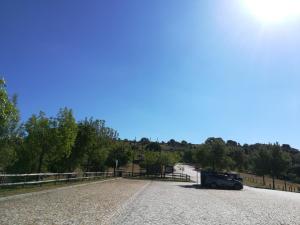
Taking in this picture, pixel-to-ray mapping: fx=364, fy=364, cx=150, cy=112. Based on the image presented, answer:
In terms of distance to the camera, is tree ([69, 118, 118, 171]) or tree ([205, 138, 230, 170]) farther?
tree ([205, 138, 230, 170])

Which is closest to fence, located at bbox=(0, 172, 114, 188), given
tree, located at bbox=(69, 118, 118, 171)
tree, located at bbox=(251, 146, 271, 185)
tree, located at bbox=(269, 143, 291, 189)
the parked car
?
tree, located at bbox=(69, 118, 118, 171)

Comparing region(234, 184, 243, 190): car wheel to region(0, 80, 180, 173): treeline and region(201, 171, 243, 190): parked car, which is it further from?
region(0, 80, 180, 173): treeline

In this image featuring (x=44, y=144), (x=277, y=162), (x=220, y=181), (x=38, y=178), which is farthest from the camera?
(x=277, y=162)

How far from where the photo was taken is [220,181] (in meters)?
44.5

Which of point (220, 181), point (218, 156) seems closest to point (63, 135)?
point (220, 181)

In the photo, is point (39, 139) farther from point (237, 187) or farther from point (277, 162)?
point (277, 162)

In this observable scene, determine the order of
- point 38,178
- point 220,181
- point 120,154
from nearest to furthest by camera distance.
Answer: point 38,178
point 220,181
point 120,154

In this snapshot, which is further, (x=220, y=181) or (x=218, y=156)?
(x=218, y=156)

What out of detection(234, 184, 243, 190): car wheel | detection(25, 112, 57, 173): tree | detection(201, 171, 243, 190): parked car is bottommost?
detection(234, 184, 243, 190): car wheel

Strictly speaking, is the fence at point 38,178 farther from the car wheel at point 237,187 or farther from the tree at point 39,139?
the car wheel at point 237,187

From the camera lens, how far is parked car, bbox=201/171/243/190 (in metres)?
43.3

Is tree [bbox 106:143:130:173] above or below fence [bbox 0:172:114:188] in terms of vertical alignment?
above

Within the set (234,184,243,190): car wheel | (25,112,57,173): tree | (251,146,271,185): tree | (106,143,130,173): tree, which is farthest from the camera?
(106,143,130,173): tree

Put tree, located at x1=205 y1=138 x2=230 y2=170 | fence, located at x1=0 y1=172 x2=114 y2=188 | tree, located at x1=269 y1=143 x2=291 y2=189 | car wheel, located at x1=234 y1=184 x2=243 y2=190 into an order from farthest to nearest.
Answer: tree, located at x1=205 y1=138 x2=230 y2=170
tree, located at x1=269 y1=143 x2=291 y2=189
car wheel, located at x1=234 y1=184 x2=243 y2=190
fence, located at x1=0 y1=172 x2=114 y2=188
